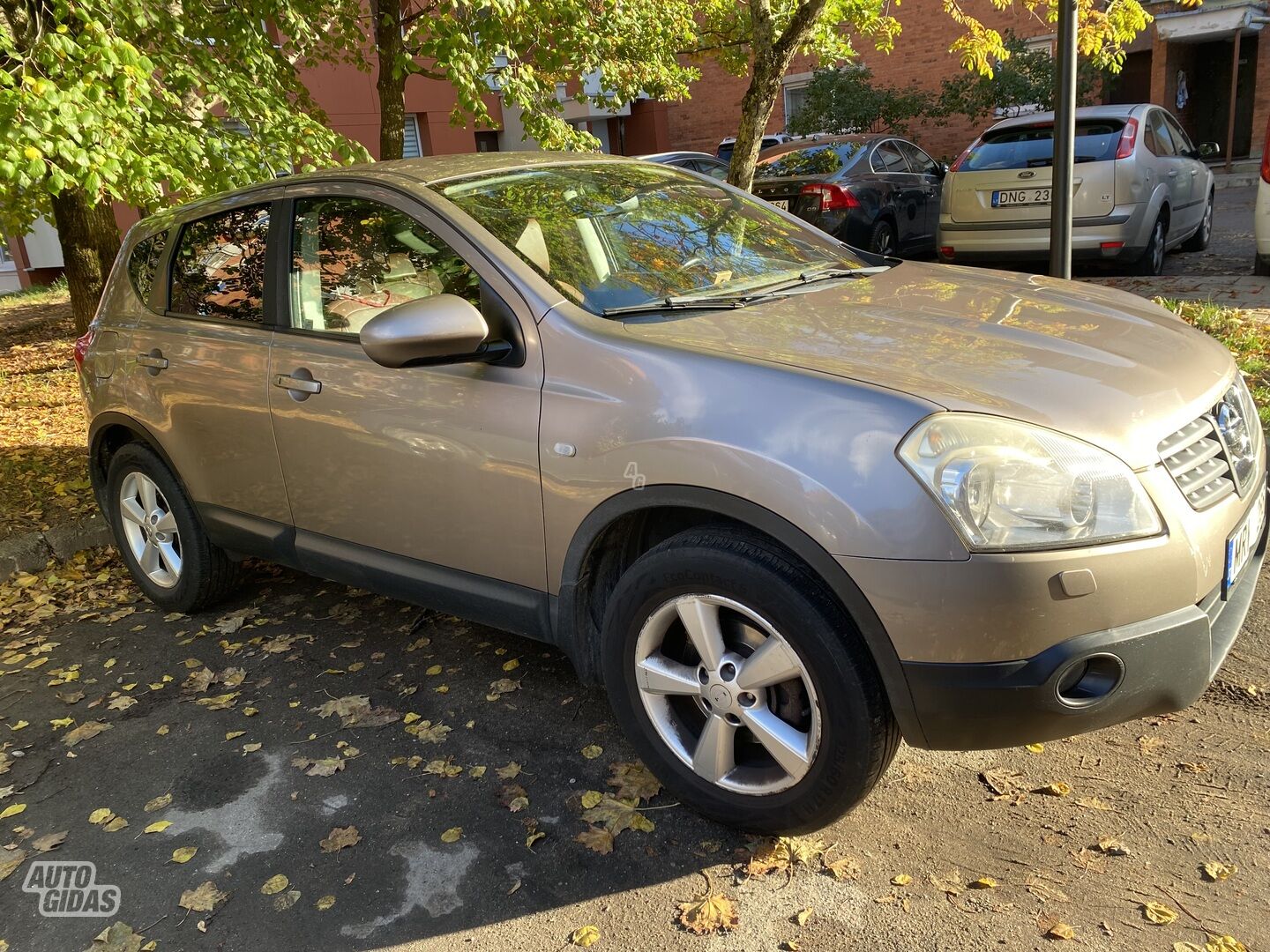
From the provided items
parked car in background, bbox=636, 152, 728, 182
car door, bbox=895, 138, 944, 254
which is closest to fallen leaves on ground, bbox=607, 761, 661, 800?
car door, bbox=895, 138, 944, 254

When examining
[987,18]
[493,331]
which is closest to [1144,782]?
[493,331]

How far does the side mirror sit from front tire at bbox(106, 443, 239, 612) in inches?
74.2

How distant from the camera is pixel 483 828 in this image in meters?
2.96

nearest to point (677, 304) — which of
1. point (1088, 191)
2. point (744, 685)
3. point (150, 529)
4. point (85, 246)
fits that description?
point (744, 685)

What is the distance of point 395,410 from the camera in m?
3.30

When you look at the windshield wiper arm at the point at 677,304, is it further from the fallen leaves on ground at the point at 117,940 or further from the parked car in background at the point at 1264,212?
the parked car in background at the point at 1264,212

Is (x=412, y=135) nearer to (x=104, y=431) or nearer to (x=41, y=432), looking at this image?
(x=41, y=432)

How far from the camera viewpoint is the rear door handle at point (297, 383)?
3545 millimetres

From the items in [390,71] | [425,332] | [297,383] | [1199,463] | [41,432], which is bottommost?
[41,432]

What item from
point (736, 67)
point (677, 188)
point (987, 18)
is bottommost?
point (677, 188)

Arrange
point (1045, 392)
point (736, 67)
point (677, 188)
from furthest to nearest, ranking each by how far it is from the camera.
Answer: point (736, 67) < point (677, 188) < point (1045, 392)

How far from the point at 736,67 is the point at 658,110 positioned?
1536 cm

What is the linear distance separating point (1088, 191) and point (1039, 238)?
561mm

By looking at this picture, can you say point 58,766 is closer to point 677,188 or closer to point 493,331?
point 493,331
